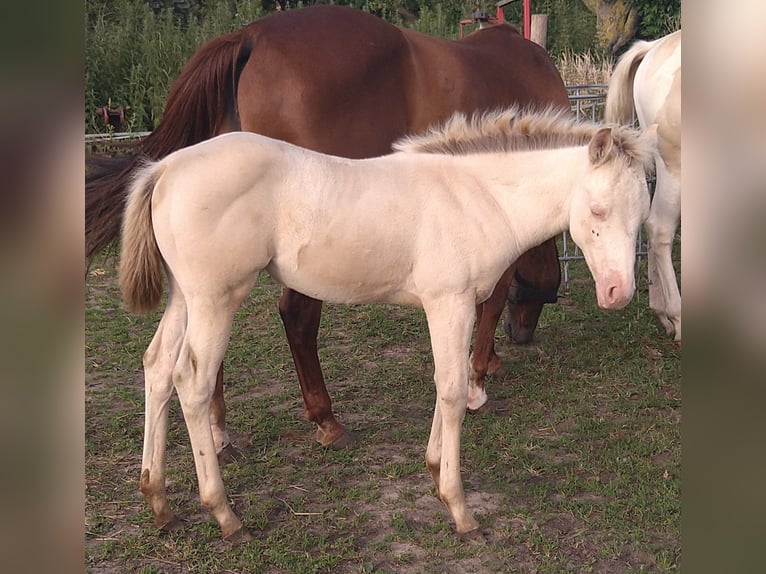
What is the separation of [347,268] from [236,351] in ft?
8.57

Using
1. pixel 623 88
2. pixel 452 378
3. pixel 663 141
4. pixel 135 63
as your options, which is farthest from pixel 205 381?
pixel 135 63

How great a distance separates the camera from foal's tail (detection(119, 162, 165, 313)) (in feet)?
8.82

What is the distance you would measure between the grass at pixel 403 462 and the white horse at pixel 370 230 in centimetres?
19

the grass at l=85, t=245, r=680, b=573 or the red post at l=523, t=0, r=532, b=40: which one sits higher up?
the red post at l=523, t=0, r=532, b=40

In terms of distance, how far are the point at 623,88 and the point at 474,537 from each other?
3887 mm

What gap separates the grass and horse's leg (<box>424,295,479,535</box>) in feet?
0.40

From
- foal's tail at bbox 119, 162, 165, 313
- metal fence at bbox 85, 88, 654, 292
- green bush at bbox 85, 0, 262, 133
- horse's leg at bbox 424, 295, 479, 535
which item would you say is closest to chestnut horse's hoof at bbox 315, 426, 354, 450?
horse's leg at bbox 424, 295, 479, 535

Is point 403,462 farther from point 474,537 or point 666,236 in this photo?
point 666,236

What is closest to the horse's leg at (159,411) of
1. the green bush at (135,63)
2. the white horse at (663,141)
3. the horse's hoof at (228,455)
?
the horse's hoof at (228,455)

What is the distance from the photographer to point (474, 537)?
Result: 290cm

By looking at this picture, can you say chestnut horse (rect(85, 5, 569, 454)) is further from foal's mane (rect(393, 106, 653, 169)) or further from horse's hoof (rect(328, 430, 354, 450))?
foal's mane (rect(393, 106, 653, 169))
